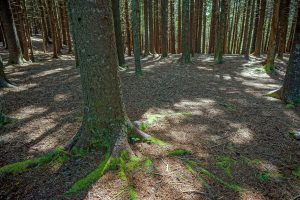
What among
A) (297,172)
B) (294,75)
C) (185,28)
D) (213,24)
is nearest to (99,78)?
(297,172)

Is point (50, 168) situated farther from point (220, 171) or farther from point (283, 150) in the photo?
point (283, 150)

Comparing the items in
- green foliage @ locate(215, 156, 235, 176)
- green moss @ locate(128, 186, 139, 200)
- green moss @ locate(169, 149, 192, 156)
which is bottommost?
green foliage @ locate(215, 156, 235, 176)

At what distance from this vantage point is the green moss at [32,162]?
3414mm

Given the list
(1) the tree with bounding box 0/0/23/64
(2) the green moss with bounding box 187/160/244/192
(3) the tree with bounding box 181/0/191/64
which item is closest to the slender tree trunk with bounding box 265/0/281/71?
(3) the tree with bounding box 181/0/191/64

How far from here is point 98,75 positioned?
11.2 feet

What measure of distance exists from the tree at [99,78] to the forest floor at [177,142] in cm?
38

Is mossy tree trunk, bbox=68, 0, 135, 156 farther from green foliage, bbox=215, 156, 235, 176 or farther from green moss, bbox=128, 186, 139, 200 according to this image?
green foliage, bbox=215, 156, 235, 176

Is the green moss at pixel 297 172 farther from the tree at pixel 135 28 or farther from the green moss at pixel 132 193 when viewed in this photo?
the tree at pixel 135 28

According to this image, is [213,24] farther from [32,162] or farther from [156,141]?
[32,162]

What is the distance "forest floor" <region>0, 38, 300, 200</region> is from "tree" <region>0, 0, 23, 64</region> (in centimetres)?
354

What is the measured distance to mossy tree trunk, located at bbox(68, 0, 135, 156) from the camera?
3182 mm

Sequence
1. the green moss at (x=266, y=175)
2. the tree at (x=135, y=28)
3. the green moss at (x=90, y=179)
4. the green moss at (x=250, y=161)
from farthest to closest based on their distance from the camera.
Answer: the tree at (x=135, y=28) → the green moss at (x=250, y=161) → the green moss at (x=266, y=175) → the green moss at (x=90, y=179)

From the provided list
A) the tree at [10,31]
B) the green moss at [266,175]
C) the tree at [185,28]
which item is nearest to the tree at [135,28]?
the tree at [185,28]

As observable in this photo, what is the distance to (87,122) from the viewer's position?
3.70 meters
